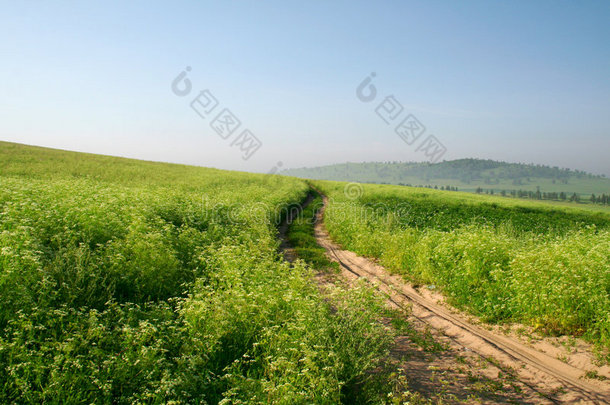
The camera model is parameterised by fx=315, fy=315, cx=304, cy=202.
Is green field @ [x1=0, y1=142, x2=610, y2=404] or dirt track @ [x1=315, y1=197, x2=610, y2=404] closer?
green field @ [x1=0, y1=142, x2=610, y2=404]

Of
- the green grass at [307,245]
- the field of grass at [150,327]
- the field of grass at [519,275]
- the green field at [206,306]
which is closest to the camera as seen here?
the field of grass at [150,327]

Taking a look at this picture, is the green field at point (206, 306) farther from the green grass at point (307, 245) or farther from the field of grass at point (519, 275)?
the green grass at point (307, 245)

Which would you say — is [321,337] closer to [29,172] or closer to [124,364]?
[124,364]

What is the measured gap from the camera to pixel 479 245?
9156mm

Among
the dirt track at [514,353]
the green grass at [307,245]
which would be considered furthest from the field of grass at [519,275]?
the green grass at [307,245]

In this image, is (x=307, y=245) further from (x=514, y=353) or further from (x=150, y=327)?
(x=150, y=327)

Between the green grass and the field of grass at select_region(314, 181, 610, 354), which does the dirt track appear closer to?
the field of grass at select_region(314, 181, 610, 354)

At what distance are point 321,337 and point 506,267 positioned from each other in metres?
6.68

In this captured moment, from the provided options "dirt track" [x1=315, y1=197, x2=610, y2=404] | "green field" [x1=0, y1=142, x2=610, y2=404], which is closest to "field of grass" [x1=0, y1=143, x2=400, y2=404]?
"green field" [x1=0, y1=142, x2=610, y2=404]

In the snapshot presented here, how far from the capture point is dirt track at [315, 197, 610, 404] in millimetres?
5211

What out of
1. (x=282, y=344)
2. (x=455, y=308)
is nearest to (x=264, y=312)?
(x=282, y=344)

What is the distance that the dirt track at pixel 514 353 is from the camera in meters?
5.21

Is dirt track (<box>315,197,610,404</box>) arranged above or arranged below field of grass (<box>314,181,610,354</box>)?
below

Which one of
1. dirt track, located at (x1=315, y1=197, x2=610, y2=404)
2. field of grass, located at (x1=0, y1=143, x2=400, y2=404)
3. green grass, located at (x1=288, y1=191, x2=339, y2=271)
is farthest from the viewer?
green grass, located at (x1=288, y1=191, x2=339, y2=271)
